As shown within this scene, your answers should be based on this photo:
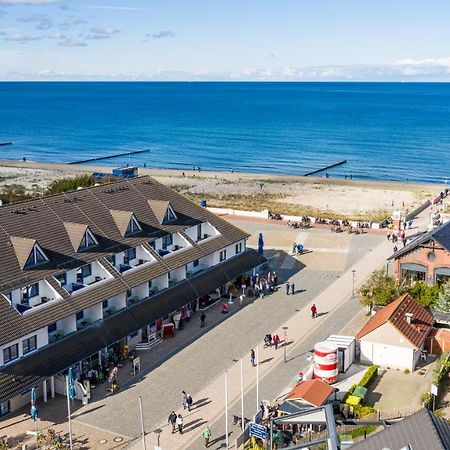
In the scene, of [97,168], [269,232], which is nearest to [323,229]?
[269,232]

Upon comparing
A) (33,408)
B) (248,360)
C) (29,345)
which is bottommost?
(248,360)

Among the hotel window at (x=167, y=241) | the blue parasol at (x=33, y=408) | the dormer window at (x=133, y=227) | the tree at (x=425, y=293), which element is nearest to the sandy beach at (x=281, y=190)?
the tree at (x=425, y=293)

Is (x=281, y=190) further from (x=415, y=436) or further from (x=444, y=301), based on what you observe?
(x=415, y=436)

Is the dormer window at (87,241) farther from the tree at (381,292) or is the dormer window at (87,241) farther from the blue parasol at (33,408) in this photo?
the tree at (381,292)

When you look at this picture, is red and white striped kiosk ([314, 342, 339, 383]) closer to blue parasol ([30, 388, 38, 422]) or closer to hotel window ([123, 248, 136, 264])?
hotel window ([123, 248, 136, 264])

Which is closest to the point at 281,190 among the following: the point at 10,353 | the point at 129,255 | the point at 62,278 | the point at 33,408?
the point at 129,255

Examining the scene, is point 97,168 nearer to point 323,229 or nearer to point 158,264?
point 323,229

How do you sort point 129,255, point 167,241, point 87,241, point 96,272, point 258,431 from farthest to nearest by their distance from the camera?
1. point 167,241
2. point 129,255
3. point 87,241
4. point 96,272
5. point 258,431
